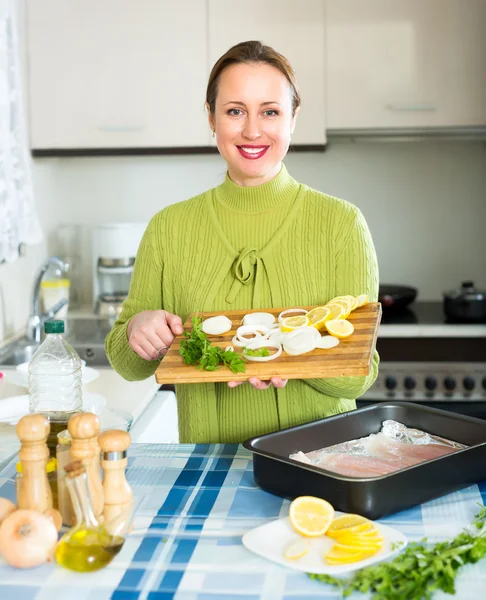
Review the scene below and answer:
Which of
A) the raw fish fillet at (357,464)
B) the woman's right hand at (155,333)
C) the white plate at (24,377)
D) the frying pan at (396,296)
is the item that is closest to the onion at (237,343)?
the woman's right hand at (155,333)

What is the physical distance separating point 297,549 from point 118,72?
2366 mm

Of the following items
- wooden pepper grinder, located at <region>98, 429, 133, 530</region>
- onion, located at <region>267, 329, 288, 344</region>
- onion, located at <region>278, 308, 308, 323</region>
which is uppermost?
onion, located at <region>278, 308, 308, 323</region>

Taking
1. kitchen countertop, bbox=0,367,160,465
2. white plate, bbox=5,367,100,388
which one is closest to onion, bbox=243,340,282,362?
kitchen countertop, bbox=0,367,160,465

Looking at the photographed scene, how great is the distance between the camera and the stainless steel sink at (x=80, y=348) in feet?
9.13

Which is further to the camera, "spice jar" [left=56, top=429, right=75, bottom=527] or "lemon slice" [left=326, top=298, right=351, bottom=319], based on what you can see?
"lemon slice" [left=326, top=298, right=351, bottom=319]

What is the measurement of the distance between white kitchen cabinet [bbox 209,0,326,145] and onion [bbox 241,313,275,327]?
1683 mm

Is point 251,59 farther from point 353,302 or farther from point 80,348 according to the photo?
point 80,348

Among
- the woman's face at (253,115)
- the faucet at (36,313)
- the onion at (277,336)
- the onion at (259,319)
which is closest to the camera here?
the onion at (277,336)

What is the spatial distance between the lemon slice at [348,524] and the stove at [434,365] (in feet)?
5.87

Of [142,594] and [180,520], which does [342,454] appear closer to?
[180,520]

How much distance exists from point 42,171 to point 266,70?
6.26ft

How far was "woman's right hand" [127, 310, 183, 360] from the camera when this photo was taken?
1.52m

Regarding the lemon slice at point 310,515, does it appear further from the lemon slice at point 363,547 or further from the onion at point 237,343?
the onion at point 237,343

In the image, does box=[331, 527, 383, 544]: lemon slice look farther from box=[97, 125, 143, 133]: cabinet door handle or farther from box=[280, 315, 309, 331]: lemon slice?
box=[97, 125, 143, 133]: cabinet door handle
